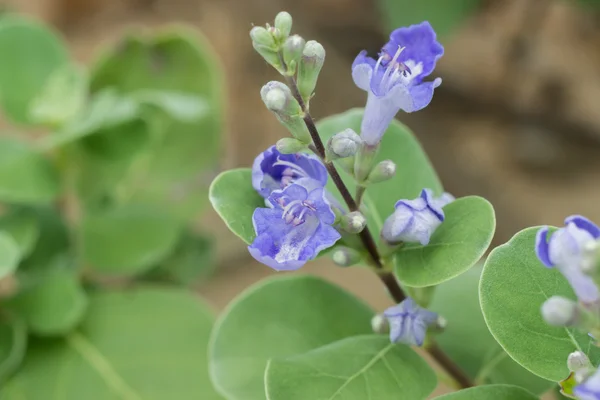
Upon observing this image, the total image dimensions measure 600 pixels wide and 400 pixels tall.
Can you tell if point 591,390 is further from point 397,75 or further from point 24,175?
point 24,175

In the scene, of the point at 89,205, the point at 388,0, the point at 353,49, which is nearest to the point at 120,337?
the point at 89,205

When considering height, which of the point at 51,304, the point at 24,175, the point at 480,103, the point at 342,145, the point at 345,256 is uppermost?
the point at 342,145

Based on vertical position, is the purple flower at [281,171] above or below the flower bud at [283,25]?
below

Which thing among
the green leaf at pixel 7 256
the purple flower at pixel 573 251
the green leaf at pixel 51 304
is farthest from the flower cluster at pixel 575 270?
the green leaf at pixel 51 304

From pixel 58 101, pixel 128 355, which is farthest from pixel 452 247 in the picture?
pixel 58 101

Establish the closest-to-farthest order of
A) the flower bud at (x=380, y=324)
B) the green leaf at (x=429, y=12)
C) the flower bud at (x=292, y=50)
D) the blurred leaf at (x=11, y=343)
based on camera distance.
Answer: the flower bud at (x=292, y=50)
the flower bud at (x=380, y=324)
the blurred leaf at (x=11, y=343)
the green leaf at (x=429, y=12)

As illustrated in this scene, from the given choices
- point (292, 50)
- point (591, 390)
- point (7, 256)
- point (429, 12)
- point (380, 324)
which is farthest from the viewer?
point (429, 12)

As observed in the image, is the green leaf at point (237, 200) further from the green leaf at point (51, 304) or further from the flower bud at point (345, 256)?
the green leaf at point (51, 304)

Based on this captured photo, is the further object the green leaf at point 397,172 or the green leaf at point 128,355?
the green leaf at point 128,355
